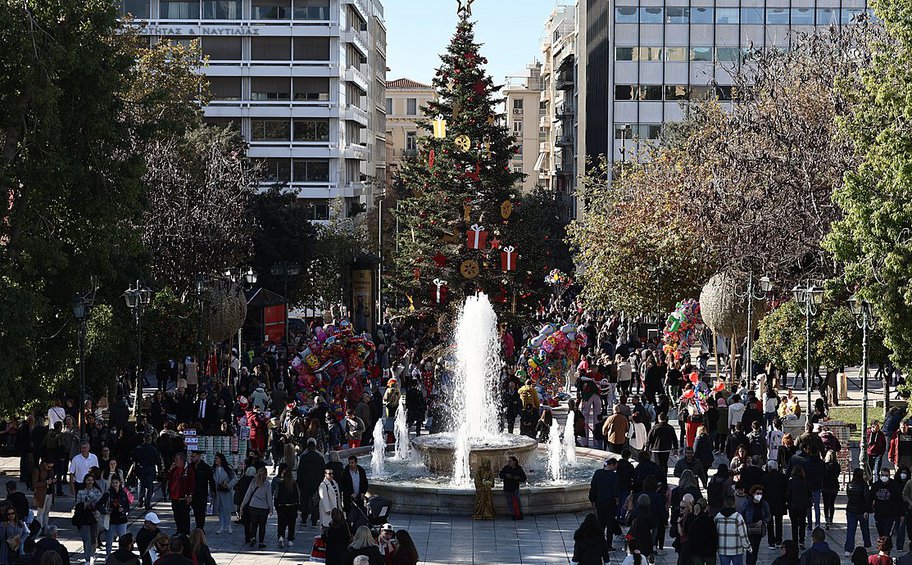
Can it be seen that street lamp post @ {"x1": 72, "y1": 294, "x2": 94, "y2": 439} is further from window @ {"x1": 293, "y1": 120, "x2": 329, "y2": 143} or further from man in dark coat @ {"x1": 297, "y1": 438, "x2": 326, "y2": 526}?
window @ {"x1": 293, "y1": 120, "x2": 329, "y2": 143}

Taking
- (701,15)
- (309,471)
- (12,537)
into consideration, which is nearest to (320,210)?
(701,15)

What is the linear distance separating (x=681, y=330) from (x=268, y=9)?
52.8 meters

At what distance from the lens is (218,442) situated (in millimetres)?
23031

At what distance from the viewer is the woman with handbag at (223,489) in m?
20.0

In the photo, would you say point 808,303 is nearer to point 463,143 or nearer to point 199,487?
point 199,487

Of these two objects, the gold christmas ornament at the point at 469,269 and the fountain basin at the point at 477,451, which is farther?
the gold christmas ornament at the point at 469,269

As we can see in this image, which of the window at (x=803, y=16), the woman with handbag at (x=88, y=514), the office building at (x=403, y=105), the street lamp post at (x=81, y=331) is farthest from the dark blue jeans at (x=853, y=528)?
the office building at (x=403, y=105)

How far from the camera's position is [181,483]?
63.6 ft

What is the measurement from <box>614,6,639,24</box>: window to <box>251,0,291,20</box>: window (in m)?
20.1

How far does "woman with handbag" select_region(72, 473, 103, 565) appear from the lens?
18.0 m

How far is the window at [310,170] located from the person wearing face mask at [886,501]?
70326mm

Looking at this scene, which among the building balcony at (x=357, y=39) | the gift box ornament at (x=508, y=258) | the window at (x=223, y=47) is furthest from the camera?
the building balcony at (x=357, y=39)

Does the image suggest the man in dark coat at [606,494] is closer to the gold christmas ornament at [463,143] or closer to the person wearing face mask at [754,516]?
the person wearing face mask at [754,516]

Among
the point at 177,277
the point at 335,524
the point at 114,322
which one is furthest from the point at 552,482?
the point at 177,277
